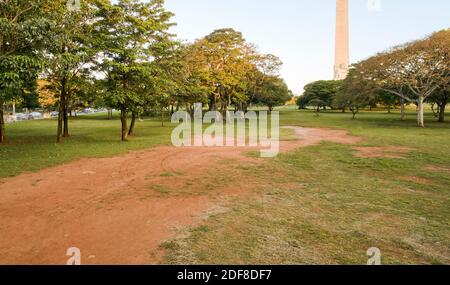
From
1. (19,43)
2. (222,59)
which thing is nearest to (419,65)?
(222,59)

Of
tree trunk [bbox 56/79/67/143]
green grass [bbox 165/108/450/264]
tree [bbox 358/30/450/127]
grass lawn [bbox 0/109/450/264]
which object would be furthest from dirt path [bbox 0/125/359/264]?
tree [bbox 358/30/450/127]

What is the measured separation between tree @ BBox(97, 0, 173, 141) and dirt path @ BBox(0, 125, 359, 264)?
246 inches

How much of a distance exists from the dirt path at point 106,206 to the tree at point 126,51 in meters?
6.25

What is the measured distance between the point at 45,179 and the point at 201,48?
27826 mm

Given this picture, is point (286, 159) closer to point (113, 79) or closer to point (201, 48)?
point (113, 79)

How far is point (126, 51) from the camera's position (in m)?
16.9

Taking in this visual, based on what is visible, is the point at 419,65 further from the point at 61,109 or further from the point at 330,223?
the point at 61,109

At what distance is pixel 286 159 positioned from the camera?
42.9ft

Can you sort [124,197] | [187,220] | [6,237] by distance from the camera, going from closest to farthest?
[6,237]
[187,220]
[124,197]

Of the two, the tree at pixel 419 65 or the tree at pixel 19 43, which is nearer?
the tree at pixel 19 43

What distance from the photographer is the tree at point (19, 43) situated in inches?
445

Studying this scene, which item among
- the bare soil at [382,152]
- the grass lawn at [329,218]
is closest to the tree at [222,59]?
the bare soil at [382,152]

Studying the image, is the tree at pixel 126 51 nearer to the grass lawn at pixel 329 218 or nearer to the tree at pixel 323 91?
the grass lawn at pixel 329 218
